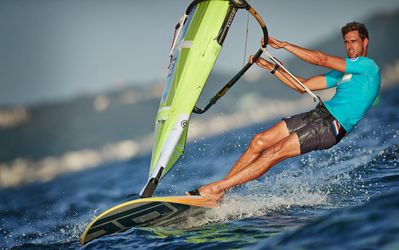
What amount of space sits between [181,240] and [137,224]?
102 cm

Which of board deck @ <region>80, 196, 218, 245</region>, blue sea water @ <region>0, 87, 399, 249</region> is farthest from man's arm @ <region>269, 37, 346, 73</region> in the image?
board deck @ <region>80, 196, 218, 245</region>

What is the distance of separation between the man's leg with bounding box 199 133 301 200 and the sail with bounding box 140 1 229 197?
0.79 metres

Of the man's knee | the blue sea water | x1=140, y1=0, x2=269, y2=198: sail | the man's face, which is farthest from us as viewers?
x1=140, y1=0, x2=269, y2=198: sail

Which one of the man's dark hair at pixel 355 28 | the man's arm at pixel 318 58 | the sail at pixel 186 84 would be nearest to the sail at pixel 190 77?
the sail at pixel 186 84

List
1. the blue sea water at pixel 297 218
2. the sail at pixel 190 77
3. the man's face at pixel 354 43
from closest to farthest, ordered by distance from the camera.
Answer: the blue sea water at pixel 297 218 → the man's face at pixel 354 43 → the sail at pixel 190 77

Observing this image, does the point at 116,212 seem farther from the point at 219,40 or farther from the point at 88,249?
the point at 219,40

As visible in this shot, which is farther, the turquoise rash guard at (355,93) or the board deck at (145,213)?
the turquoise rash guard at (355,93)

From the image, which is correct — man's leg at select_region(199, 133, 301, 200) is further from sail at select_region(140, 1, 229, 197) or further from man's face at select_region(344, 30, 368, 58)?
man's face at select_region(344, 30, 368, 58)

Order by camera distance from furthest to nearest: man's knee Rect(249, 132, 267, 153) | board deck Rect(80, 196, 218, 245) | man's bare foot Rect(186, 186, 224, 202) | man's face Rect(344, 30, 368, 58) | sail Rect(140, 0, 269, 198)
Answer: sail Rect(140, 0, 269, 198), man's knee Rect(249, 132, 267, 153), man's bare foot Rect(186, 186, 224, 202), man's face Rect(344, 30, 368, 58), board deck Rect(80, 196, 218, 245)

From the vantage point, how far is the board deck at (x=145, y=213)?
22.1 ft

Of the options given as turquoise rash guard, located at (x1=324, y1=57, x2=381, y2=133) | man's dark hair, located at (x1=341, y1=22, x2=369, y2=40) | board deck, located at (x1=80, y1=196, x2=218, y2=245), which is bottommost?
board deck, located at (x1=80, y1=196, x2=218, y2=245)

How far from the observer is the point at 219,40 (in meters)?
7.58

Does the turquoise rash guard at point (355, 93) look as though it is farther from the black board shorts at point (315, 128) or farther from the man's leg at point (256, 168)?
the man's leg at point (256, 168)

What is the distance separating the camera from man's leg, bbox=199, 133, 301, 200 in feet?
23.3
